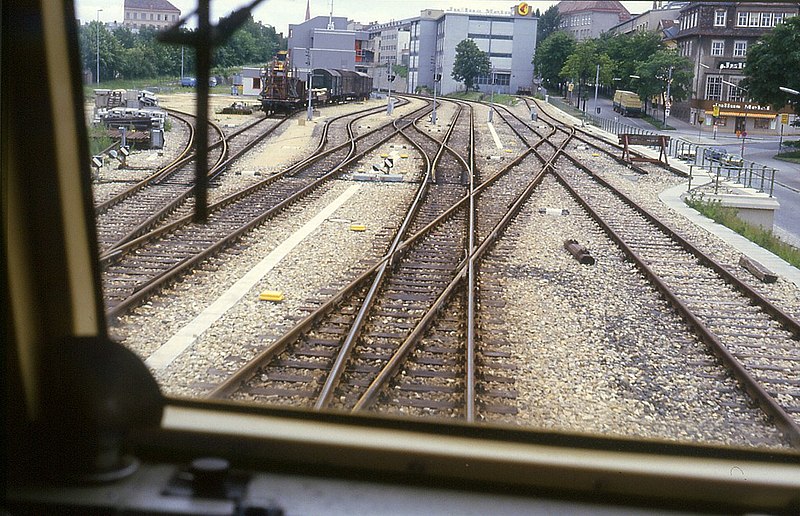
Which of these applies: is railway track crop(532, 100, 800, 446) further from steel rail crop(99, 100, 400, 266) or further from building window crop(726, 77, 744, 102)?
building window crop(726, 77, 744, 102)

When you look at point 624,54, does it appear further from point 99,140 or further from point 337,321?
point 99,140

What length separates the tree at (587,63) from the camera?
16658mm

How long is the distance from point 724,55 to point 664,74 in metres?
1.54

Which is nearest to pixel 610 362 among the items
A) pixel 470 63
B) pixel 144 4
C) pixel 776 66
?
pixel 144 4

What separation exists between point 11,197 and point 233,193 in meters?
12.2

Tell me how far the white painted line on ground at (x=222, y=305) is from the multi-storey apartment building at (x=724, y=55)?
421 cm

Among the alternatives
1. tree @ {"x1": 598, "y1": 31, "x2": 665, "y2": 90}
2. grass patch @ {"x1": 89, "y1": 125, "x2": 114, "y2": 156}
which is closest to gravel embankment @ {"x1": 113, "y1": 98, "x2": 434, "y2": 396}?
tree @ {"x1": 598, "y1": 31, "x2": 665, "y2": 90}

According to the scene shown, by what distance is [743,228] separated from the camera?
14352mm

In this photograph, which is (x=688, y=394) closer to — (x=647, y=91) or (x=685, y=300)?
(x=685, y=300)

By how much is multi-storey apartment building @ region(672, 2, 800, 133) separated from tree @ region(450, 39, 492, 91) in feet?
13.8

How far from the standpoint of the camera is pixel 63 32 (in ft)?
7.17

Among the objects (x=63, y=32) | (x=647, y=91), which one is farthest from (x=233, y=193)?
(x=63, y=32)

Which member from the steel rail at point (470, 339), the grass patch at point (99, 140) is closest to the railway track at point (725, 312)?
the steel rail at point (470, 339)

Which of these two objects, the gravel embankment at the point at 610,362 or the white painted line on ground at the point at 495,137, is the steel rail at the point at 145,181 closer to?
the gravel embankment at the point at 610,362
